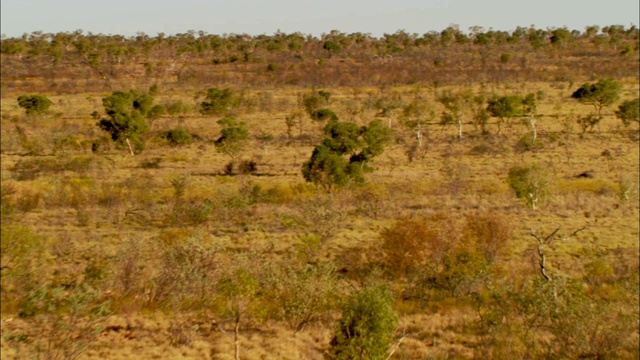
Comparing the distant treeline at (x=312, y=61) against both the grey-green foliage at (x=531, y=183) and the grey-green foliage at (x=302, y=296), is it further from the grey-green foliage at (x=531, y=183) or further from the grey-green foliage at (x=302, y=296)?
the grey-green foliage at (x=302, y=296)

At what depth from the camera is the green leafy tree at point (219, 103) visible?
143 ft

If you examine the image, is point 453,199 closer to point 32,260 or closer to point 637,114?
point 32,260

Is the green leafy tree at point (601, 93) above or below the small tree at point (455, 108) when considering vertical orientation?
above

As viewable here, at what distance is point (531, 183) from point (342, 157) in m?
8.32

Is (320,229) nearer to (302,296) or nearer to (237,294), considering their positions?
(302,296)

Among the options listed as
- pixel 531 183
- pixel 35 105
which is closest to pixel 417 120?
pixel 531 183

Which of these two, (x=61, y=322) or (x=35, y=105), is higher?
(x=35, y=105)

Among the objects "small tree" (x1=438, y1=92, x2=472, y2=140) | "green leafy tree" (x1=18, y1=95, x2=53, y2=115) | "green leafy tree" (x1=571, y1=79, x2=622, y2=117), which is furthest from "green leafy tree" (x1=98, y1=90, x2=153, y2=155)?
"green leafy tree" (x1=571, y1=79, x2=622, y2=117)

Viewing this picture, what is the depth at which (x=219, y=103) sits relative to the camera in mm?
44125

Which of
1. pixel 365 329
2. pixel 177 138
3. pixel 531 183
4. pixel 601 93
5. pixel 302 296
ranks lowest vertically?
pixel 302 296

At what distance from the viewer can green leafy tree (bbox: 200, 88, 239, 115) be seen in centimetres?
4362

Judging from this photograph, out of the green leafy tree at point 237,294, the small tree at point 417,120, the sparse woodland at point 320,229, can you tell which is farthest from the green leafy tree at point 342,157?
the green leafy tree at point 237,294

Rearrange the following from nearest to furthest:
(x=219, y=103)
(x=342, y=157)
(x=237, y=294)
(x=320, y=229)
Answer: (x=237, y=294), (x=320, y=229), (x=342, y=157), (x=219, y=103)

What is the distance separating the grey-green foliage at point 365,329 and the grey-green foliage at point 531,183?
13.6 m
